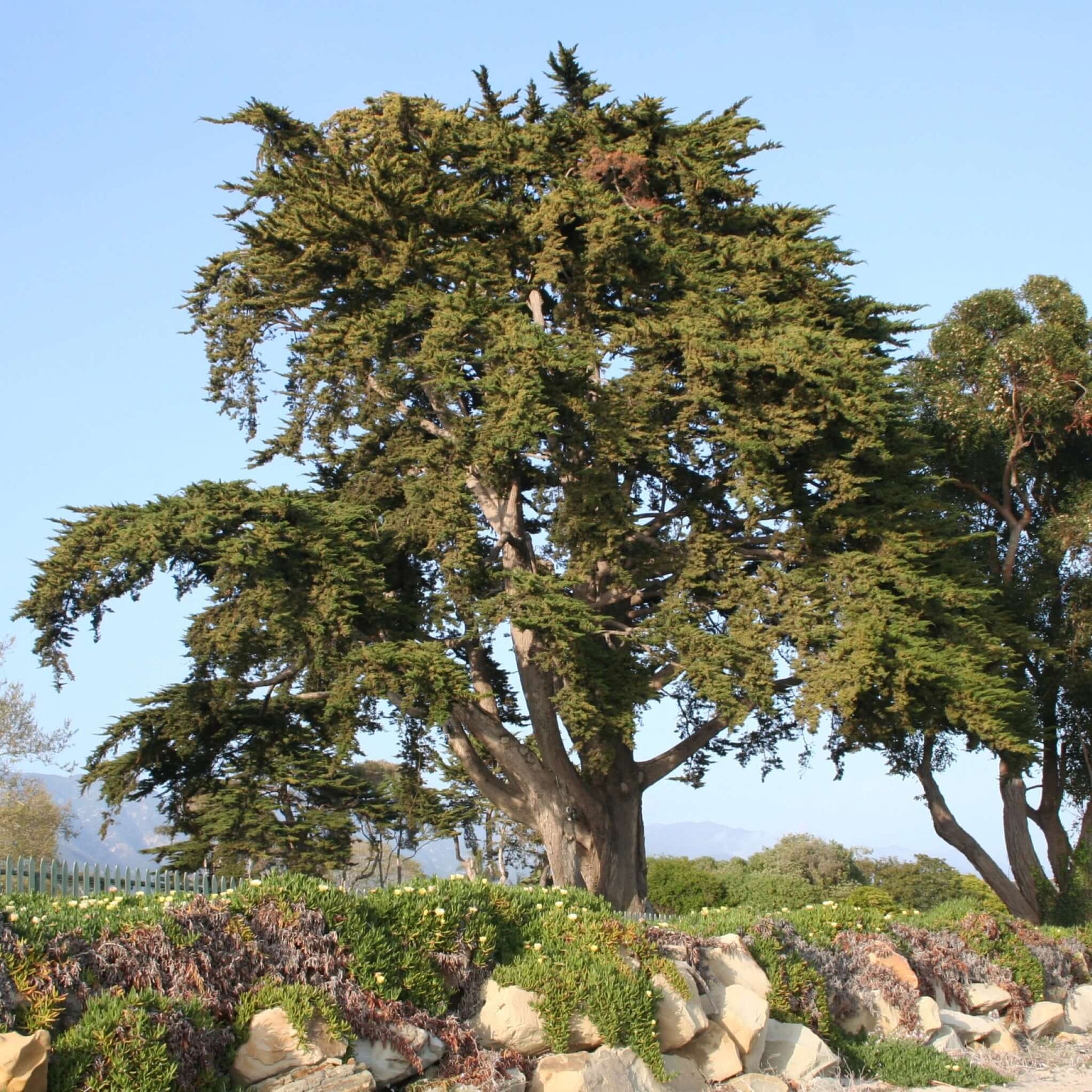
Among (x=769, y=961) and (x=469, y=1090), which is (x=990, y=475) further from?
(x=469, y=1090)

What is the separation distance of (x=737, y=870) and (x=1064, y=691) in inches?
693

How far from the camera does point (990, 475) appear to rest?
2797 centimetres

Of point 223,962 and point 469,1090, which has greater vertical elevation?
point 223,962

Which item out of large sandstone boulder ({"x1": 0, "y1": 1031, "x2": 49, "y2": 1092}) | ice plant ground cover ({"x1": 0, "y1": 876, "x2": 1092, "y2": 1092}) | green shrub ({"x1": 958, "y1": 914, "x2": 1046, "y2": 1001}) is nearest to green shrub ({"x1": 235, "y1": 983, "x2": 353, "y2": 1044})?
ice plant ground cover ({"x1": 0, "y1": 876, "x2": 1092, "y2": 1092})

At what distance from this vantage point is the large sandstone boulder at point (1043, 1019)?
46.6ft

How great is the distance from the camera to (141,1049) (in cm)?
637

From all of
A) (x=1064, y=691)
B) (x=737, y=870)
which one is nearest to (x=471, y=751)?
(x=1064, y=691)

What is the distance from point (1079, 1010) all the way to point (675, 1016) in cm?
889

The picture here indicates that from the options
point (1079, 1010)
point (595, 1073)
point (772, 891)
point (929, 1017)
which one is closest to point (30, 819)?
point (772, 891)

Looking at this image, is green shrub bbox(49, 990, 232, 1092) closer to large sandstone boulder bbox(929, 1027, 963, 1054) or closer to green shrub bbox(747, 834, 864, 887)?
large sandstone boulder bbox(929, 1027, 963, 1054)

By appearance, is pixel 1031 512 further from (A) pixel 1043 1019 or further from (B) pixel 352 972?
(B) pixel 352 972

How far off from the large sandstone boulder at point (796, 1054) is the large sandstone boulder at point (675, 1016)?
3.13ft

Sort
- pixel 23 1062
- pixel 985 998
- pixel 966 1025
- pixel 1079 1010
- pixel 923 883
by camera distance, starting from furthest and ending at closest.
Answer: pixel 923 883 → pixel 1079 1010 → pixel 985 998 → pixel 966 1025 → pixel 23 1062

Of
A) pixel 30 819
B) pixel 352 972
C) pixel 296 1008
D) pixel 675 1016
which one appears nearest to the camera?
pixel 296 1008
